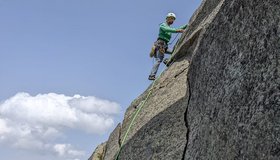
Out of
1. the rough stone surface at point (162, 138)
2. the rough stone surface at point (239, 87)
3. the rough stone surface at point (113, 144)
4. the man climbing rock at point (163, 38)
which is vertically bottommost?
the rough stone surface at point (239, 87)

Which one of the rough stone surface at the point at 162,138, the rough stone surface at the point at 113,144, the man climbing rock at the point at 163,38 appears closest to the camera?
the rough stone surface at the point at 162,138

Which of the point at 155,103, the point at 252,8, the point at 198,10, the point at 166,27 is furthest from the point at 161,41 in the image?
the point at 252,8

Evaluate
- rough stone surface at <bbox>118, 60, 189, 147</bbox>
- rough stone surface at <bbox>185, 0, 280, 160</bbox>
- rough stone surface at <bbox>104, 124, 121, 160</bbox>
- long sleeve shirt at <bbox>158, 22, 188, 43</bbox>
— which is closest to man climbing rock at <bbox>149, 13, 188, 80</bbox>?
long sleeve shirt at <bbox>158, 22, 188, 43</bbox>

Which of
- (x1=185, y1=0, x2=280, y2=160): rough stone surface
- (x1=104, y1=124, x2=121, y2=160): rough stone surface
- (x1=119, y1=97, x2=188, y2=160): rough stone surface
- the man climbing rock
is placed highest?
the man climbing rock

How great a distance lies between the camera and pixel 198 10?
1717 cm

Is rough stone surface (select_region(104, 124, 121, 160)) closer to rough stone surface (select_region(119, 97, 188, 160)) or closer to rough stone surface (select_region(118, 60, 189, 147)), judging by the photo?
rough stone surface (select_region(118, 60, 189, 147))

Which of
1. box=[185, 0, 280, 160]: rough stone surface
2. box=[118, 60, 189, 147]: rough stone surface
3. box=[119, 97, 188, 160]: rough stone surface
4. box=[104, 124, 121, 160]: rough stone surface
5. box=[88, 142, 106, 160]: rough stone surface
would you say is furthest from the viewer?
box=[88, 142, 106, 160]: rough stone surface

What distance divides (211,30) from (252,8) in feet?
4.88

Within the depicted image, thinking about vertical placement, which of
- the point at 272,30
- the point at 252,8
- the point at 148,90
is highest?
the point at 148,90

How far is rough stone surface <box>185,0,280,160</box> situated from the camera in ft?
18.9

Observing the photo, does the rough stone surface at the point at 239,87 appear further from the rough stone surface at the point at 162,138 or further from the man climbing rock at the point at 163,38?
the man climbing rock at the point at 163,38

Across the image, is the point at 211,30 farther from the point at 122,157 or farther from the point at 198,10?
the point at 198,10

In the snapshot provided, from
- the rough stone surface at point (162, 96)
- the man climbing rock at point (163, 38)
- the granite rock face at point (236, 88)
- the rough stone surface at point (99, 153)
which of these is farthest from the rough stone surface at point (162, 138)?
the man climbing rock at point (163, 38)

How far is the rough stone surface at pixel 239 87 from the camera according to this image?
575 cm
